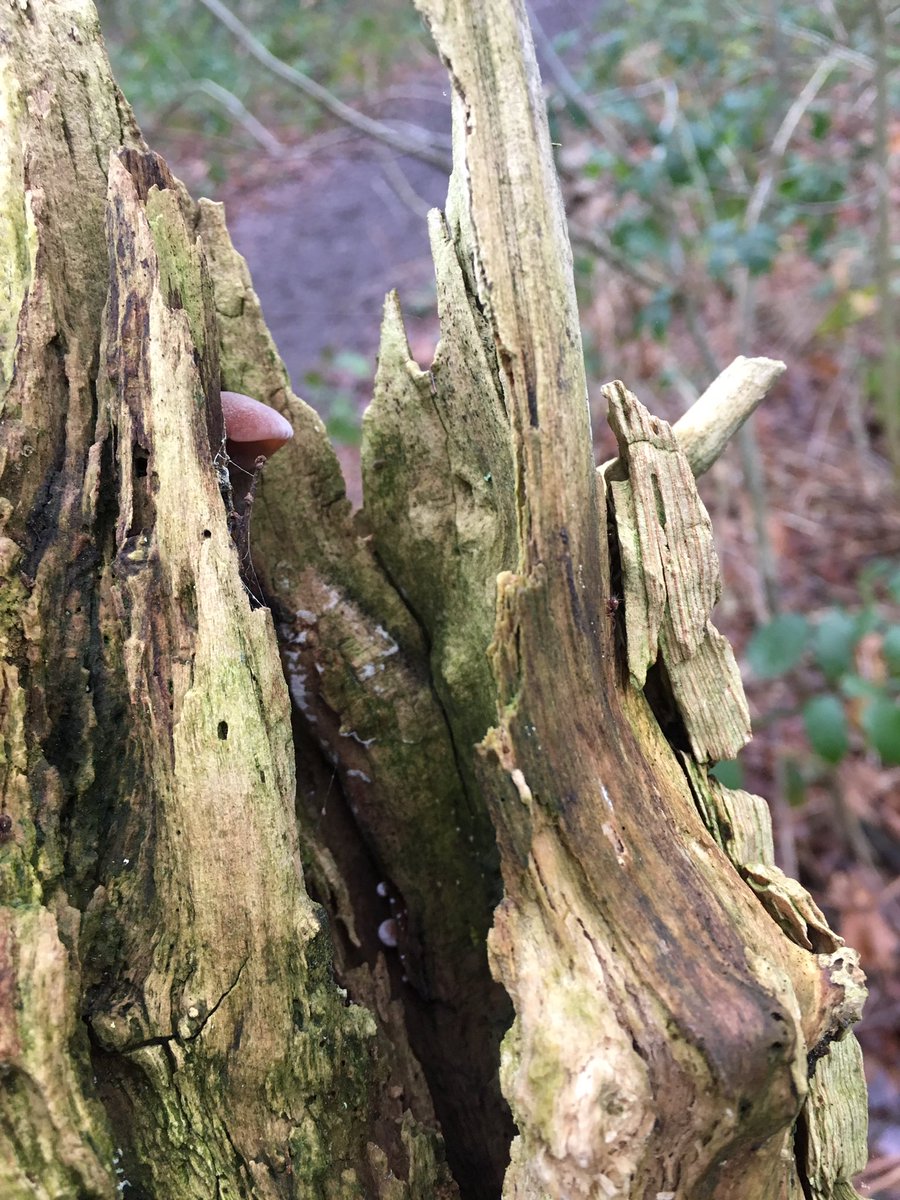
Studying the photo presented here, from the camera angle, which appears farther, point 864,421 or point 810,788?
point 864,421

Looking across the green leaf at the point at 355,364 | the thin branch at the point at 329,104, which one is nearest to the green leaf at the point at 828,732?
the thin branch at the point at 329,104

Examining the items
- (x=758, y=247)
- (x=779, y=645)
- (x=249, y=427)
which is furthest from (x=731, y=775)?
(x=249, y=427)

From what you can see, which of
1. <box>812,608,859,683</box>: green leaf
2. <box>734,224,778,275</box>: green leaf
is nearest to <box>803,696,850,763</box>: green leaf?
<box>812,608,859,683</box>: green leaf

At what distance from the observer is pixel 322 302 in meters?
6.87

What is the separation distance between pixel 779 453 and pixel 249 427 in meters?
4.04

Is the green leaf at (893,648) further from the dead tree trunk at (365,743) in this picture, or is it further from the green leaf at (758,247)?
the dead tree trunk at (365,743)

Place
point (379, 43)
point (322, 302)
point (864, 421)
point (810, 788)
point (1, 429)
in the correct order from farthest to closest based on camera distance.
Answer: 1. point (379, 43)
2. point (322, 302)
3. point (864, 421)
4. point (810, 788)
5. point (1, 429)

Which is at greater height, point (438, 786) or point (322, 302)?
point (322, 302)

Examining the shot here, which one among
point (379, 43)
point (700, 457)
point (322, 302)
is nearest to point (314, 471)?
point (700, 457)

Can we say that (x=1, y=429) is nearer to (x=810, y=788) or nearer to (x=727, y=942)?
(x=727, y=942)

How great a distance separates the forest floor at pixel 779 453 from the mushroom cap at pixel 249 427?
42cm

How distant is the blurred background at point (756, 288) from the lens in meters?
2.97

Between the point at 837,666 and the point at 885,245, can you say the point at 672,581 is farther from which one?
the point at 885,245

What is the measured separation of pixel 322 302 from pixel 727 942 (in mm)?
6586
